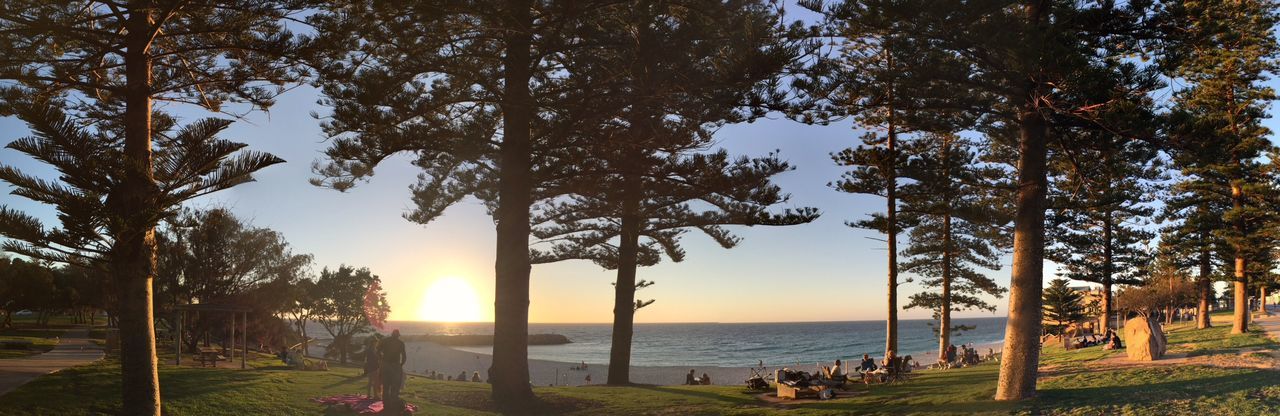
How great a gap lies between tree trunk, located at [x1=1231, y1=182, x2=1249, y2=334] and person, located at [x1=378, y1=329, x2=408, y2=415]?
A: 843 inches

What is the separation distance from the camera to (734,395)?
1366 centimetres

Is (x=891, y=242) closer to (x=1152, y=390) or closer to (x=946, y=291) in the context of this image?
(x=946, y=291)

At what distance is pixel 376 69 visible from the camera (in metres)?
12.5

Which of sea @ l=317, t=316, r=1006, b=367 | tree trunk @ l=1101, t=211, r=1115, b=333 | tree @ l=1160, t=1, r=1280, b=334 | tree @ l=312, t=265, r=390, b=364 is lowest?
sea @ l=317, t=316, r=1006, b=367

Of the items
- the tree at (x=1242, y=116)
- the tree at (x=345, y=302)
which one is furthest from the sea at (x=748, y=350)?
the tree at (x=1242, y=116)

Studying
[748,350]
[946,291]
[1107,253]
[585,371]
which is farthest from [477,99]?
[748,350]

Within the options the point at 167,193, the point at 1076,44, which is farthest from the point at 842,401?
the point at 167,193

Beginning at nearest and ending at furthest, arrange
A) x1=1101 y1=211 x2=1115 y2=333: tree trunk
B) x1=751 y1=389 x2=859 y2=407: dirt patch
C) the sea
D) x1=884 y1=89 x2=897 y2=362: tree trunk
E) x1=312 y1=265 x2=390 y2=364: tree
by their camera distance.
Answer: x1=751 y1=389 x2=859 y2=407: dirt patch → x1=884 y1=89 x2=897 y2=362: tree trunk → x1=1101 y1=211 x2=1115 y2=333: tree trunk → x1=312 y1=265 x2=390 y2=364: tree → the sea

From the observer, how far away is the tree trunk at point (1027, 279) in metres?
9.79

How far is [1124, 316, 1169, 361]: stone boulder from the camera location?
12.9 metres

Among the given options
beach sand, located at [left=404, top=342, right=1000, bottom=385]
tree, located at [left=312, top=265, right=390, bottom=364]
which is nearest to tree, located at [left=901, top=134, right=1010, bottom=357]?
beach sand, located at [left=404, top=342, right=1000, bottom=385]

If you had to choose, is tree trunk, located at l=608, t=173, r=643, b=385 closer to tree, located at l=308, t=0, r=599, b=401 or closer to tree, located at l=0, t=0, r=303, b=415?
tree, located at l=308, t=0, r=599, b=401

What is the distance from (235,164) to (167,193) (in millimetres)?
731

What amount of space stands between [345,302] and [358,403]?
92.0 feet
